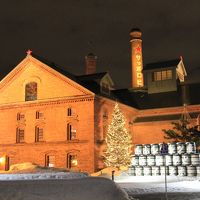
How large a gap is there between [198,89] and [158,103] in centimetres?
527

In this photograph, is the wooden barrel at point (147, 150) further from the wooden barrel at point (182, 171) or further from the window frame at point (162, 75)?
the window frame at point (162, 75)

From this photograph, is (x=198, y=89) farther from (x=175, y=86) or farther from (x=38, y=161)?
(x=38, y=161)

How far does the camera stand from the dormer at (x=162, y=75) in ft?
168

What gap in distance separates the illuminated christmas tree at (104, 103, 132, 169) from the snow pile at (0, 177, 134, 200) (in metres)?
25.8

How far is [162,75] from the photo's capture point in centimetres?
5209

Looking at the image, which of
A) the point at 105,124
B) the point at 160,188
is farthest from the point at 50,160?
the point at 160,188

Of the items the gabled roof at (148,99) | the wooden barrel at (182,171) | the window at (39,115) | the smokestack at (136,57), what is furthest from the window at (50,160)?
the smokestack at (136,57)

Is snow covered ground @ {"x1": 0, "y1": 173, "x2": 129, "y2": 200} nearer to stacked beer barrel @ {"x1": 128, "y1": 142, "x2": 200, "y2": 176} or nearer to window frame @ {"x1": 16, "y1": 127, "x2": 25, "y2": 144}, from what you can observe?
stacked beer barrel @ {"x1": 128, "y1": 142, "x2": 200, "y2": 176}

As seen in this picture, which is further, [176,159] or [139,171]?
[139,171]

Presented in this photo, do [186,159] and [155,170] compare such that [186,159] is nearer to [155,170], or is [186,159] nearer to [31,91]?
[155,170]

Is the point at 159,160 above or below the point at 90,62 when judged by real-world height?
below

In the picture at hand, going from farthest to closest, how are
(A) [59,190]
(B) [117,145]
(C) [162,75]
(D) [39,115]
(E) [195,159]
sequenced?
(C) [162,75], (D) [39,115], (B) [117,145], (E) [195,159], (A) [59,190]

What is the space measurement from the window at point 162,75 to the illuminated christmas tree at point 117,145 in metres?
15.3

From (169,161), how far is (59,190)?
794 inches
